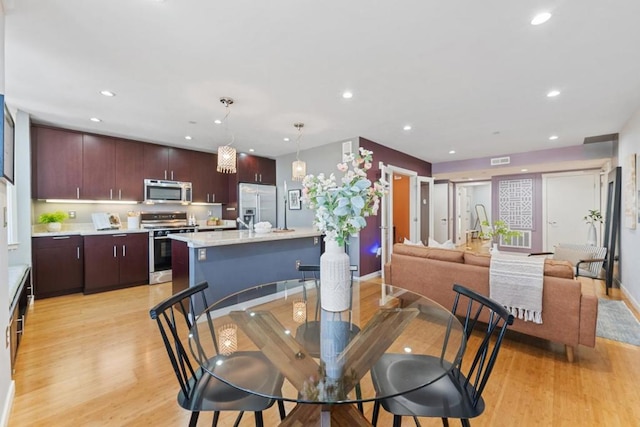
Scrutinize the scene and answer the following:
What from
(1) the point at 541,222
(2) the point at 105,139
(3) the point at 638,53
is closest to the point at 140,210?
(2) the point at 105,139

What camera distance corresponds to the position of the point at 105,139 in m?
4.42

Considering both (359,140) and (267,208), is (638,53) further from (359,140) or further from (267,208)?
(267,208)

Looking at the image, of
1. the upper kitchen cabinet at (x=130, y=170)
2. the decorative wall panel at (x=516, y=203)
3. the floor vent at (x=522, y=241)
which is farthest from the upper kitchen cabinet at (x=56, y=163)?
the floor vent at (x=522, y=241)

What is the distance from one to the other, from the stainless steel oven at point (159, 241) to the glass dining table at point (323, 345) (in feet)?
10.4

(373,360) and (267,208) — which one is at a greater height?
(267,208)

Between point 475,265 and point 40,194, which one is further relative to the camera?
point 40,194

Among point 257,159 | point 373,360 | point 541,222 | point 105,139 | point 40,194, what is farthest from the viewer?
point 541,222

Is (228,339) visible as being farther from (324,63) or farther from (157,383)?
(324,63)

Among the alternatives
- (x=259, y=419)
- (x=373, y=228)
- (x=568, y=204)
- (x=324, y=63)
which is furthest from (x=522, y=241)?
(x=259, y=419)

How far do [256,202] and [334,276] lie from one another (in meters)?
4.62

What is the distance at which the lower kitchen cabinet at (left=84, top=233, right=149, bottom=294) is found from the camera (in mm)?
4031

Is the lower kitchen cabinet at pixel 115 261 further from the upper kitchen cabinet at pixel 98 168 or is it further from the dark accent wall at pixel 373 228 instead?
the dark accent wall at pixel 373 228

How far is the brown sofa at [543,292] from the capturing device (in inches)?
84.3

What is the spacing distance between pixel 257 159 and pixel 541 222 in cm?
714
